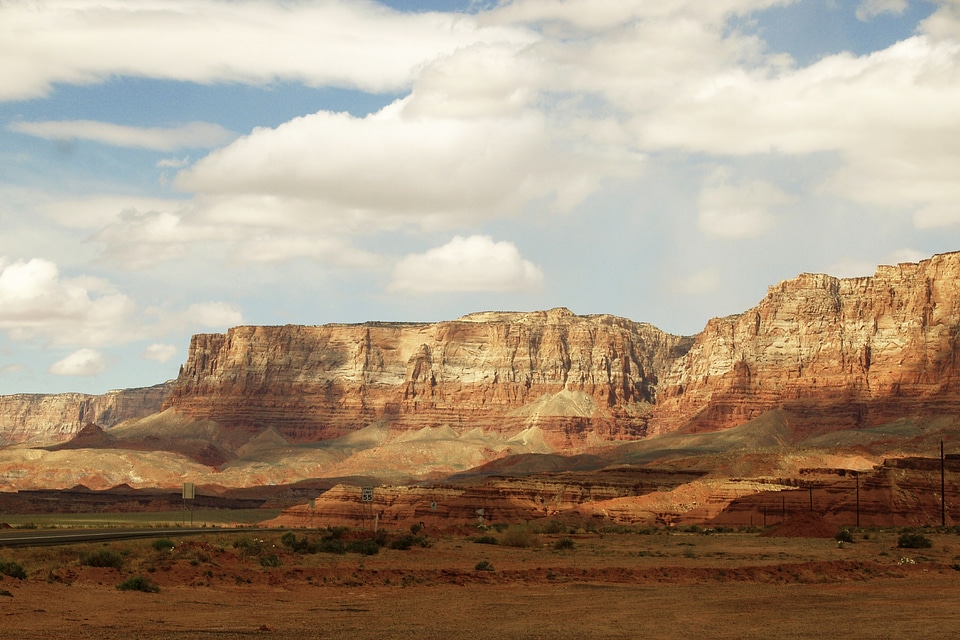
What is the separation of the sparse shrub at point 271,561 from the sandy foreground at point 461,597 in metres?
0.36

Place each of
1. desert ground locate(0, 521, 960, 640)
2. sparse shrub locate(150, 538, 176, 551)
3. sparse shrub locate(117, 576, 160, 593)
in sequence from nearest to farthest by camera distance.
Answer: desert ground locate(0, 521, 960, 640), sparse shrub locate(117, 576, 160, 593), sparse shrub locate(150, 538, 176, 551)

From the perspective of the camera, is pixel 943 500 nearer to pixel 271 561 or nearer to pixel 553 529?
pixel 553 529

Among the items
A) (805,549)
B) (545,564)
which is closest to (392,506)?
(805,549)

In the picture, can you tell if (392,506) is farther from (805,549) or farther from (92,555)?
(92,555)

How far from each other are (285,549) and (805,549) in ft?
84.8

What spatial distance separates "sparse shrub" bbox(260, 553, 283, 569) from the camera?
138 feet

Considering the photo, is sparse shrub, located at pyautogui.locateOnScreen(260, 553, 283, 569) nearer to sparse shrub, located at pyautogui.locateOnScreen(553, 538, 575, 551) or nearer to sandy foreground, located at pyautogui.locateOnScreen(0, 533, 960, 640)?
sandy foreground, located at pyautogui.locateOnScreen(0, 533, 960, 640)

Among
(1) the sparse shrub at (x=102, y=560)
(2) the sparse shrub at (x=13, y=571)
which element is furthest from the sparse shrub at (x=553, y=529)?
(2) the sparse shrub at (x=13, y=571)

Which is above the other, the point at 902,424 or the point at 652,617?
the point at 902,424

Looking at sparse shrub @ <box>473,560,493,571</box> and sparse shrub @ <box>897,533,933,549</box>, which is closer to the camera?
sparse shrub @ <box>473,560,493,571</box>

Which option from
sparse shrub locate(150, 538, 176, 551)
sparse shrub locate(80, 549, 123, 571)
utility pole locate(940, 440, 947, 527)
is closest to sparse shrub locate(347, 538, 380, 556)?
sparse shrub locate(150, 538, 176, 551)

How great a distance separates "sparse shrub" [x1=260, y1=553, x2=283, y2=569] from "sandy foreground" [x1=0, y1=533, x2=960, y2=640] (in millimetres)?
356

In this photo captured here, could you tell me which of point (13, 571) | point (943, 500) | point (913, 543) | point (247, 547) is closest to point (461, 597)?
point (13, 571)

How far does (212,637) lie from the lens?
26.8m
